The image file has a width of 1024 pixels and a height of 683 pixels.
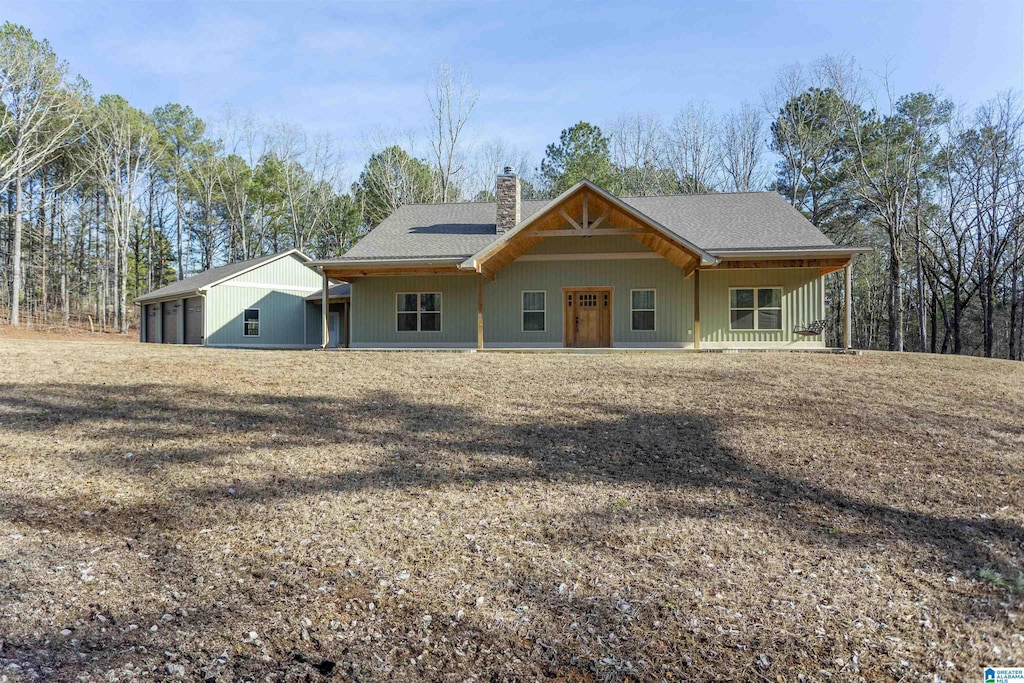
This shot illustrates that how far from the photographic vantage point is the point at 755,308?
1575cm

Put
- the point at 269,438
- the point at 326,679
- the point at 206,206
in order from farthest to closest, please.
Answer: the point at 206,206 → the point at 269,438 → the point at 326,679

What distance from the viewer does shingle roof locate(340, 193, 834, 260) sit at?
51.2 ft

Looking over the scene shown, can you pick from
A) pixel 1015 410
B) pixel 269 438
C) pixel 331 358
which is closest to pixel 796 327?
pixel 1015 410

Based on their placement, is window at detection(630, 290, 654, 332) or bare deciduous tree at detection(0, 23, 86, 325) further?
bare deciduous tree at detection(0, 23, 86, 325)

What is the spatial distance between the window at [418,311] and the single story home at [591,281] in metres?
0.03

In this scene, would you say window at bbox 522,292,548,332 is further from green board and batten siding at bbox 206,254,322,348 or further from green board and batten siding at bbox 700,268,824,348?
green board and batten siding at bbox 206,254,322,348

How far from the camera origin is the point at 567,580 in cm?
334

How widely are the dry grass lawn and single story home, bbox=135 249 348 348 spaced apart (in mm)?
15939

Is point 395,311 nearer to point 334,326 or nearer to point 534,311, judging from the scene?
point 534,311

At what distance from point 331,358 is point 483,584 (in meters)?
10.2

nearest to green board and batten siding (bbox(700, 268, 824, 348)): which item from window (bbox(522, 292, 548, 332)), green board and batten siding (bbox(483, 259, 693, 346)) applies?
green board and batten siding (bbox(483, 259, 693, 346))

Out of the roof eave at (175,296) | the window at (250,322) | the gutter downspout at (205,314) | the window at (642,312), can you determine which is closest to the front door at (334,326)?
the window at (250,322)

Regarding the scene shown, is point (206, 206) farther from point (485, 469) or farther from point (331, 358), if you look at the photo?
point (485, 469)

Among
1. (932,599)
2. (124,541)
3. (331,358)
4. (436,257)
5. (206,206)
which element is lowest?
(932,599)
